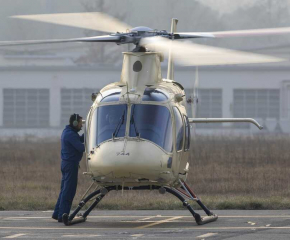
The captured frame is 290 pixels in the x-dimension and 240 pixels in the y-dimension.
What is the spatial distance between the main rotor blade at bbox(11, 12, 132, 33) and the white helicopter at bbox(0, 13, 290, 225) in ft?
0.06

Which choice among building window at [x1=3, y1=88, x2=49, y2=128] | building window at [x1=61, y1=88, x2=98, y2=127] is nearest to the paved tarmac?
building window at [x1=61, y1=88, x2=98, y2=127]

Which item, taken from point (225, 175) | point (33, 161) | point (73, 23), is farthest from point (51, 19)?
point (33, 161)

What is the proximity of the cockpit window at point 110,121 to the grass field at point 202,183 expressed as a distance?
361 cm

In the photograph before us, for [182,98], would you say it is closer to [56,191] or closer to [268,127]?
[56,191]

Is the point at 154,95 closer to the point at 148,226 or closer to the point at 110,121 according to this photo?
the point at 110,121

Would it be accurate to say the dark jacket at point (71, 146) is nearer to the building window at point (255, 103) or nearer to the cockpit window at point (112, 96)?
the cockpit window at point (112, 96)

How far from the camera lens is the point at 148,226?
44.4 ft

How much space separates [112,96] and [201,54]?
5.38 ft

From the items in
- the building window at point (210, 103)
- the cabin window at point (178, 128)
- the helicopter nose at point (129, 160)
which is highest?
the building window at point (210, 103)

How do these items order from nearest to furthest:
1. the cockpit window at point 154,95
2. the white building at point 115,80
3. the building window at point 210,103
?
the cockpit window at point 154,95
the white building at point 115,80
the building window at point 210,103

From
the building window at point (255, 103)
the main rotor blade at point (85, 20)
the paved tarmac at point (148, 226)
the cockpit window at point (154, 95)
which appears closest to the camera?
the paved tarmac at point (148, 226)

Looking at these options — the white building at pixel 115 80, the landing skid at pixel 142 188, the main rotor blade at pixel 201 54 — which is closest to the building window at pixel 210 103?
the white building at pixel 115 80

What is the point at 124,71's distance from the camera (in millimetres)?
14430

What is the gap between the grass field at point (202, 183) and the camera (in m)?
17.0
